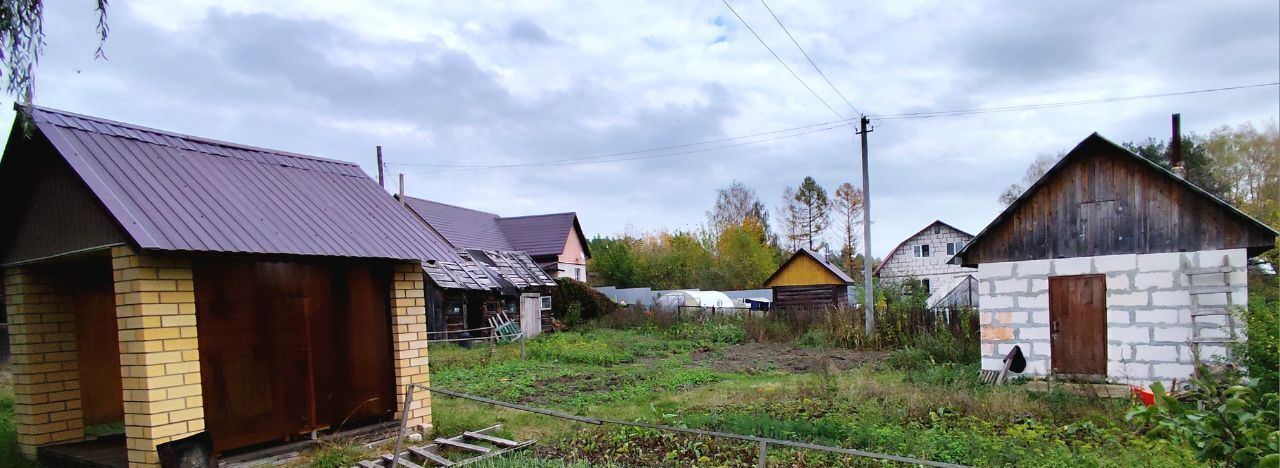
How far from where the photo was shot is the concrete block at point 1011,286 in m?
12.2

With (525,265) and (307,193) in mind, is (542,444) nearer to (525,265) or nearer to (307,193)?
(307,193)

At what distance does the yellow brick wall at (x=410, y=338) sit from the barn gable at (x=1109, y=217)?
9.97 metres

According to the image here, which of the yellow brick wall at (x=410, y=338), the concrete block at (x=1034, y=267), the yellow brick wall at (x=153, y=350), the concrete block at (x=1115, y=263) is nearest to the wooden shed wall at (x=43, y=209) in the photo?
the yellow brick wall at (x=153, y=350)

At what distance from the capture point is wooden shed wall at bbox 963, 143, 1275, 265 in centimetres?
1084

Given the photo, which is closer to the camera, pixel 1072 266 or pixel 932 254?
pixel 1072 266

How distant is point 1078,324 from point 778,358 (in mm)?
7050

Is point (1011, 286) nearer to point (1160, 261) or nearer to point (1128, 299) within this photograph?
point (1128, 299)

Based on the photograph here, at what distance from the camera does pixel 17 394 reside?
7.35 meters

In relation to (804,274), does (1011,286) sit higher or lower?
higher

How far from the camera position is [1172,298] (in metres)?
11.0

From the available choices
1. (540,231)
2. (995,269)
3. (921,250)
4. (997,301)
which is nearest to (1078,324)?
(997,301)

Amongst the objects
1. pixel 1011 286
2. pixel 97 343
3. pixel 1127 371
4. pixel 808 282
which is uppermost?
pixel 97 343

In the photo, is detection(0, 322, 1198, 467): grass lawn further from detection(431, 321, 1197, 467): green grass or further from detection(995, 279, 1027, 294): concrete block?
detection(995, 279, 1027, 294): concrete block

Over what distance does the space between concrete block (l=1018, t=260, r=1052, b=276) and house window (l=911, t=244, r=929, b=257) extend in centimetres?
3278
